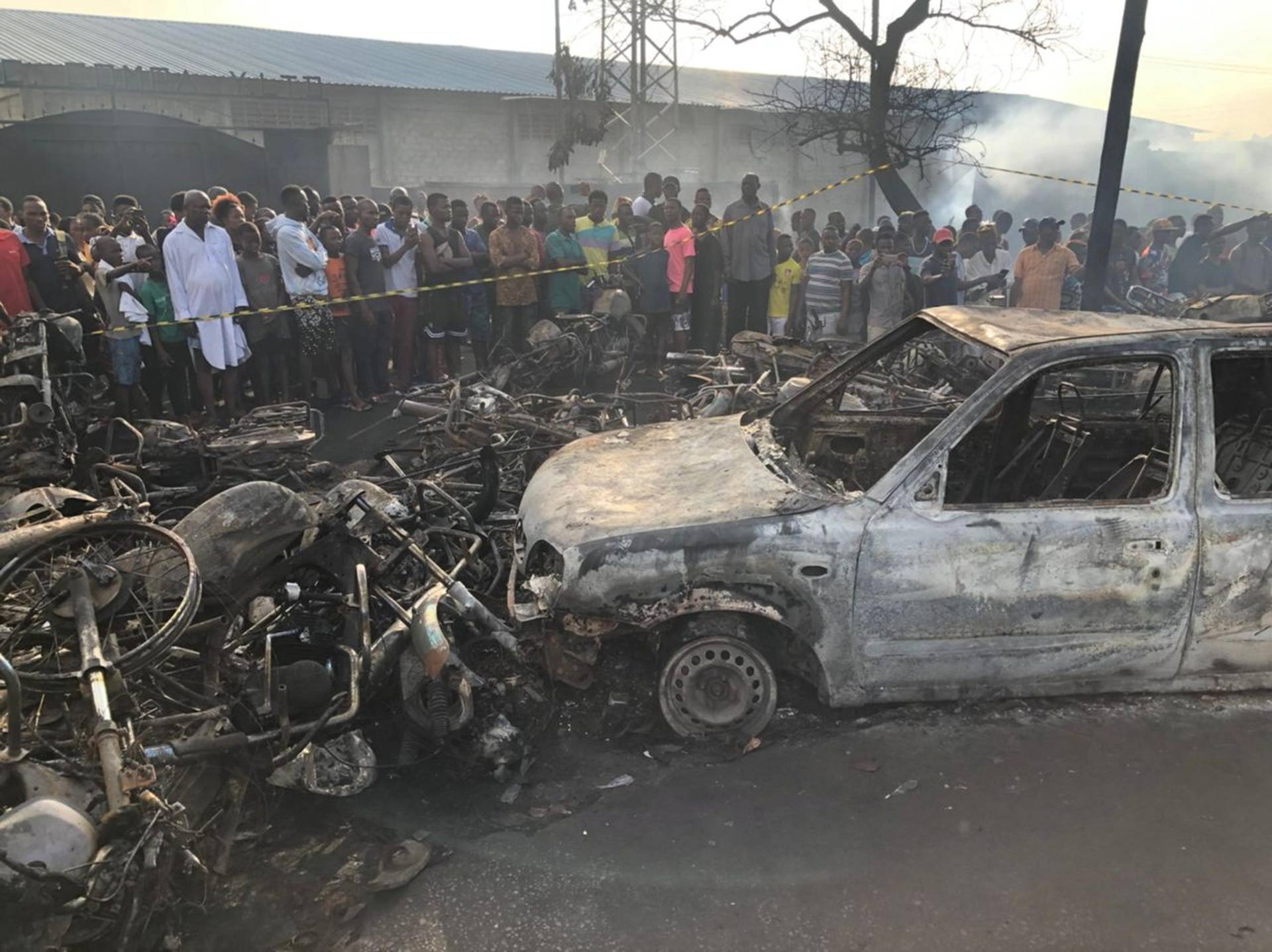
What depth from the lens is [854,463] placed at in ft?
15.6

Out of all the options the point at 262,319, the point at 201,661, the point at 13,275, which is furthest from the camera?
the point at 262,319

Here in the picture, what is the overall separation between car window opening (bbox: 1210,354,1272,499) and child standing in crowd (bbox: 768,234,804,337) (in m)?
7.24

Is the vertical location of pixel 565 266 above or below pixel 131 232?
below

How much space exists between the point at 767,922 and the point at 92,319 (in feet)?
26.4

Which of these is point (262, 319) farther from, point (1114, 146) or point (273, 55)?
point (273, 55)

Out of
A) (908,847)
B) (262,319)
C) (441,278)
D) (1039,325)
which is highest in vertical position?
(441,278)

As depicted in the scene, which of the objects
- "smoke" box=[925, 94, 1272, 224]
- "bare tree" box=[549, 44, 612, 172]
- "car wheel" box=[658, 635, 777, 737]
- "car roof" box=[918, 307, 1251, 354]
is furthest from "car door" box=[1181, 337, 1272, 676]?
"smoke" box=[925, 94, 1272, 224]

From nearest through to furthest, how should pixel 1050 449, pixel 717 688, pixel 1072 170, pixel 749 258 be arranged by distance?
pixel 717 688, pixel 1050 449, pixel 749 258, pixel 1072 170

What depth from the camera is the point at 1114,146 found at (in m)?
7.95

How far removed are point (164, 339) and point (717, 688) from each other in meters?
7.05

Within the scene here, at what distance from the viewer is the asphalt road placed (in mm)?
2756

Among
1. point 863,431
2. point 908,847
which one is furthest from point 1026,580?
point 863,431

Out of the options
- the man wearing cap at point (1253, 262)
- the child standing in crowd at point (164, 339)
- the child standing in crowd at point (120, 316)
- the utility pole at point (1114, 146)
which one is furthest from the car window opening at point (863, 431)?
the man wearing cap at point (1253, 262)

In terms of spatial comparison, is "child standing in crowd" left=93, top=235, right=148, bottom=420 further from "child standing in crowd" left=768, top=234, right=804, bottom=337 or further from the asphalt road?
"child standing in crowd" left=768, top=234, right=804, bottom=337
